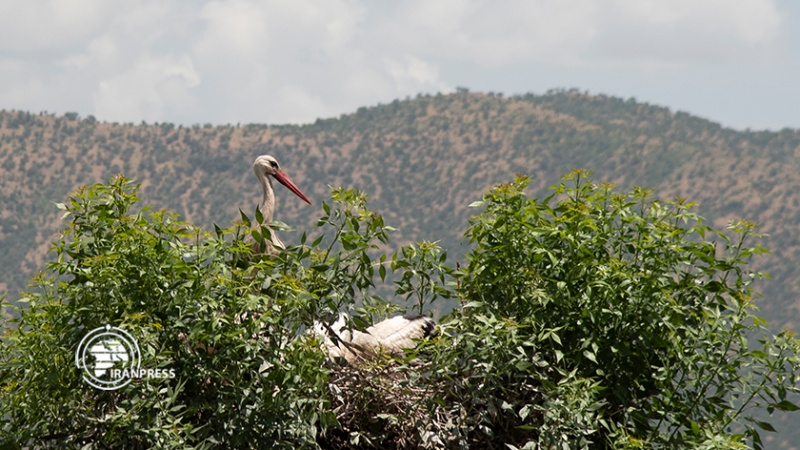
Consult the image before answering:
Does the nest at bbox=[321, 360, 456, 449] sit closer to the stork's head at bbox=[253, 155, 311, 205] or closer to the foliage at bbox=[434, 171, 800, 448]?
the foliage at bbox=[434, 171, 800, 448]

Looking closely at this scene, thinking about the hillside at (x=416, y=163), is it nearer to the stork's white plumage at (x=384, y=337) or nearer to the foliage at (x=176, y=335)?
the stork's white plumage at (x=384, y=337)

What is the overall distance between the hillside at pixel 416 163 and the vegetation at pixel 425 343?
44468 mm

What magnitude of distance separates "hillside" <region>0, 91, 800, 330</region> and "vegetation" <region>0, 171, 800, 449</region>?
146 feet

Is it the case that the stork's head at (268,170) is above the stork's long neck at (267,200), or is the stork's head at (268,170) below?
above

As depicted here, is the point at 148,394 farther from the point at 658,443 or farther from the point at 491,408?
the point at 658,443

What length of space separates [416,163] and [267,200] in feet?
182

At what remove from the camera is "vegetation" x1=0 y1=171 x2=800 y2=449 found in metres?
4.94

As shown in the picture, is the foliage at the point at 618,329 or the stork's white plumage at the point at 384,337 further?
the stork's white plumage at the point at 384,337

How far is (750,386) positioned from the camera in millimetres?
5215

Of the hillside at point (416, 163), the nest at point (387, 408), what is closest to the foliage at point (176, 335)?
the nest at point (387, 408)

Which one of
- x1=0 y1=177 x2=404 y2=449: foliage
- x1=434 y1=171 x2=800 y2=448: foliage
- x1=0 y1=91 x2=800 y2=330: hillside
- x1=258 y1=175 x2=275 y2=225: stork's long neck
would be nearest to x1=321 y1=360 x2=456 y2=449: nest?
x1=434 y1=171 x2=800 y2=448: foliage

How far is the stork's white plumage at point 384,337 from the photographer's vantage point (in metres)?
5.95

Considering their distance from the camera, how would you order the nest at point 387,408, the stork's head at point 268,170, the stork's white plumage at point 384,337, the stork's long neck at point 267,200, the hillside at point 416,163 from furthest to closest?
1. the hillside at point 416,163
2. the stork's head at point 268,170
3. the stork's long neck at point 267,200
4. the stork's white plumage at point 384,337
5. the nest at point 387,408

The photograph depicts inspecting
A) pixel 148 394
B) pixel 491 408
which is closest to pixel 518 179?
pixel 491 408
